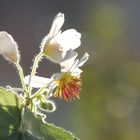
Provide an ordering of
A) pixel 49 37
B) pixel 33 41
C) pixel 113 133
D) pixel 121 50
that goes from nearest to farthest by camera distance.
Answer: pixel 49 37 < pixel 113 133 < pixel 121 50 < pixel 33 41

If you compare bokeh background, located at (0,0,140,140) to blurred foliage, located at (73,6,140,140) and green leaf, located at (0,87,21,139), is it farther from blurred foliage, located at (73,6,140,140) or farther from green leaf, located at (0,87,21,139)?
green leaf, located at (0,87,21,139)

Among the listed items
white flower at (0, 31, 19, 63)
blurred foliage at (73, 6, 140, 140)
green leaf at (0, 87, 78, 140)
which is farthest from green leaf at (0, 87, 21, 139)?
blurred foliage at (73, 6, 140, 140)

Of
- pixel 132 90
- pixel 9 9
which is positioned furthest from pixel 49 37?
pixel 9 9

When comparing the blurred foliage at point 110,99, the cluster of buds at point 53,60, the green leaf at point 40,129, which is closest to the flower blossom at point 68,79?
the cluster of buds at point 53,60

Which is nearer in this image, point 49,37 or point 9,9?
point 49,37

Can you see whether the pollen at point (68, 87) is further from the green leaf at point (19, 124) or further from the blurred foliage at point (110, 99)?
the blurred foliage at point (110, 99)

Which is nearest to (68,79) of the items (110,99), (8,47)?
(8,47)

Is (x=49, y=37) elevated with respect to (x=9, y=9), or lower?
lower

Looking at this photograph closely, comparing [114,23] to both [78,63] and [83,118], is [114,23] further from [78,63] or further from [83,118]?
[78,63]
